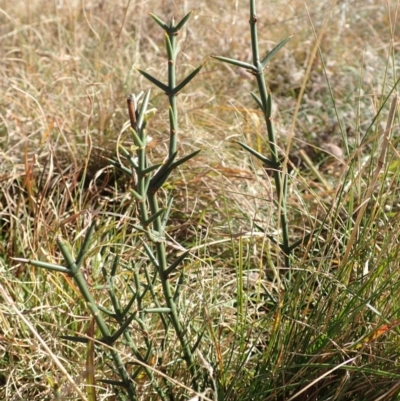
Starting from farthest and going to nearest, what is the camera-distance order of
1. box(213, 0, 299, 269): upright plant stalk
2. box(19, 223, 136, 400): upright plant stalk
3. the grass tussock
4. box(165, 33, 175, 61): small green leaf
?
1. box(213, 0, 299, 269): upright plant stalk
2. the grass tussock
3. box(165, 33, 175, 61): small green leaf
4. box(19, 223, 136, 400): upright plant stalk

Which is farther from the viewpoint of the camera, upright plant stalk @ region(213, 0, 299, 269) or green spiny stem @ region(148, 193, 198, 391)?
upright plant stalk @ region(213, 0, 299, 269)

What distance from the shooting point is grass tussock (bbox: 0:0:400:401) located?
4.72 ft

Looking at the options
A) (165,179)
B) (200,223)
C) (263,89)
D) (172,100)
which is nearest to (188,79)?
(172,100)

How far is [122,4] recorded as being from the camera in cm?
386

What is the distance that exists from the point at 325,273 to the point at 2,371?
2.62 feet

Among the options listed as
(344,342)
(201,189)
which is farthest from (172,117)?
(201,189)

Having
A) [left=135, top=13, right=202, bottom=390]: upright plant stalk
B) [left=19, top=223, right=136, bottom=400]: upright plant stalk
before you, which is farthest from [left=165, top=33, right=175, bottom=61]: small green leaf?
[left=19, top=223, right=136, bottom=400]: upright plant stalk

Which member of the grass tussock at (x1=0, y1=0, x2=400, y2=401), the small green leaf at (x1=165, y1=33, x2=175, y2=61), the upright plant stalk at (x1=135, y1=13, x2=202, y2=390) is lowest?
the grass tussock at (x1=0, y1=0, x2=400, y2=401)

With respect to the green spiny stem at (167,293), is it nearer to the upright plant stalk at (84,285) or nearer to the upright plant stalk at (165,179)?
the upright plant stalk at (165,179)

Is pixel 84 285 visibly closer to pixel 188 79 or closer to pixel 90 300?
pixel 90 300

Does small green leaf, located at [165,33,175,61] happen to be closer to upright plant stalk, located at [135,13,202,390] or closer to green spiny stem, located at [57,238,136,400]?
upright plant stalk, located at [135,13,202,390]

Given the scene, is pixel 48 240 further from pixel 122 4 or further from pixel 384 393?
pixel 122 4

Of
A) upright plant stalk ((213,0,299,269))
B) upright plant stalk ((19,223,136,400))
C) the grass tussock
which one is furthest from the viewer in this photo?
upright plant stalk ((213,0,299,269))

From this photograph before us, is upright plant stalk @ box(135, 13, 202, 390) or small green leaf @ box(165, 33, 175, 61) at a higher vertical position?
small green leaf @ box(165, 33, 175, 61)
